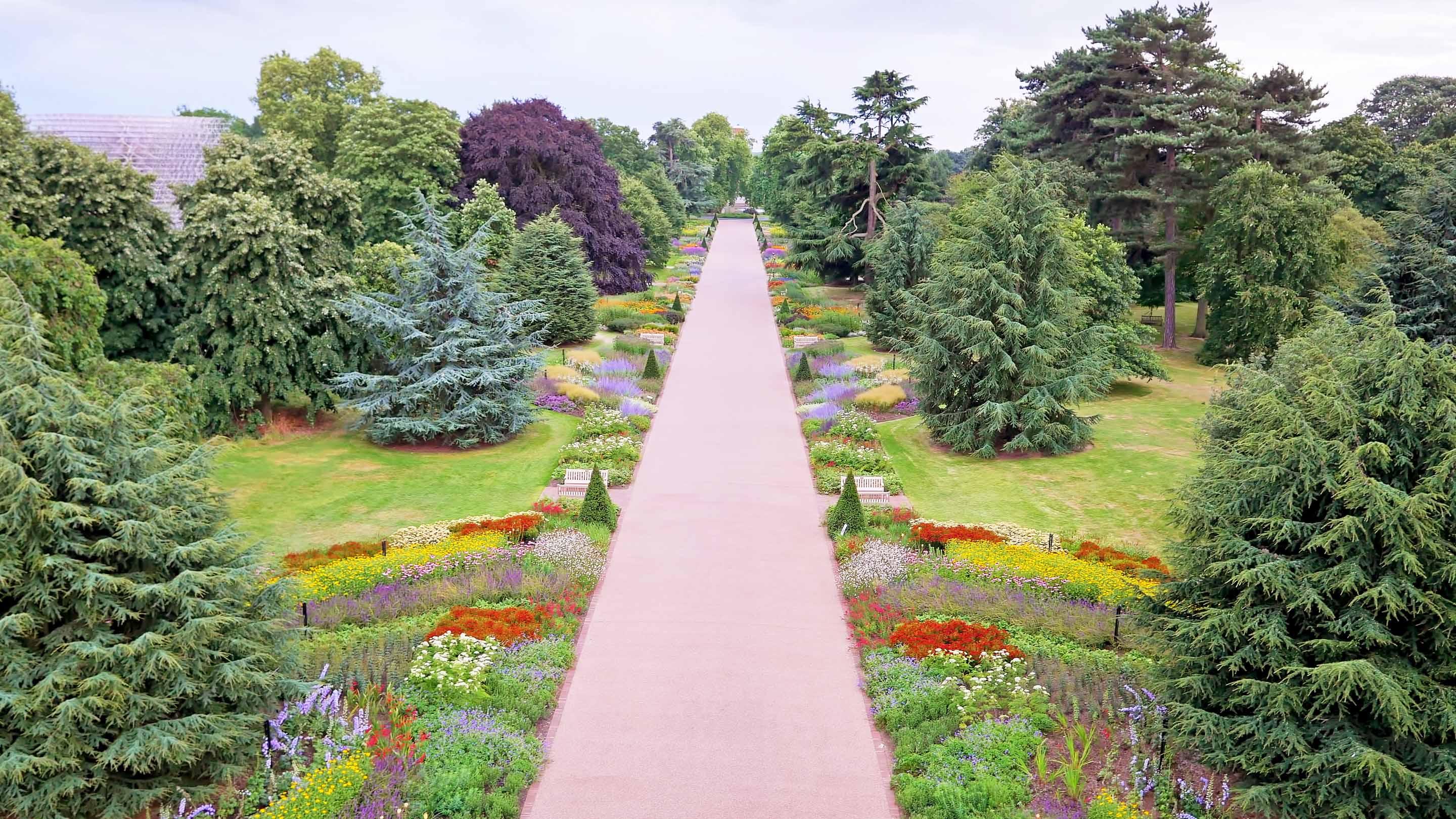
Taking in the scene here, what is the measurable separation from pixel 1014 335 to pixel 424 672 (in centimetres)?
1724

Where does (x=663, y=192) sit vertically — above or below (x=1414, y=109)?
below

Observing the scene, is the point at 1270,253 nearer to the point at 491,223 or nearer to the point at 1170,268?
the point at 1170,268

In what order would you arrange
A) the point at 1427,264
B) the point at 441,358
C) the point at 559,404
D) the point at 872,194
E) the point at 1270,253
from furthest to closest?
the point at 872,194, the point at 1270,253, the point at 559,404, the point at 441,358, the point at 1427,264

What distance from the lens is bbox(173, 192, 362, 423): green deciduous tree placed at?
2305 cm

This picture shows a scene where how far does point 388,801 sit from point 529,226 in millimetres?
30655

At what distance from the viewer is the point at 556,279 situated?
3744 centimetres

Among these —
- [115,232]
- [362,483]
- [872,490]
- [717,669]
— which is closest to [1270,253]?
[872,490]

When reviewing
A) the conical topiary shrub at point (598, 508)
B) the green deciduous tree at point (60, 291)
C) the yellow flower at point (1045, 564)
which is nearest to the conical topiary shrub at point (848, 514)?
the conical topiary shrub at point (598, 508)

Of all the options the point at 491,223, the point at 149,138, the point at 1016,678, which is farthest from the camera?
the point at 149,138

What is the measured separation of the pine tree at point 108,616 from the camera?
843 cm

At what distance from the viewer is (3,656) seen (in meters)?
8.42

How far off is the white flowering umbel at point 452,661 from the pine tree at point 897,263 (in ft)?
80.7

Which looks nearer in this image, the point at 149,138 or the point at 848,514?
the point at 848,514

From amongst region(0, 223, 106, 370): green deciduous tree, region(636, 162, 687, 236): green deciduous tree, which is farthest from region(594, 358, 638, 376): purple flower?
region(636, 162, 687, 236): green deciduous tree
